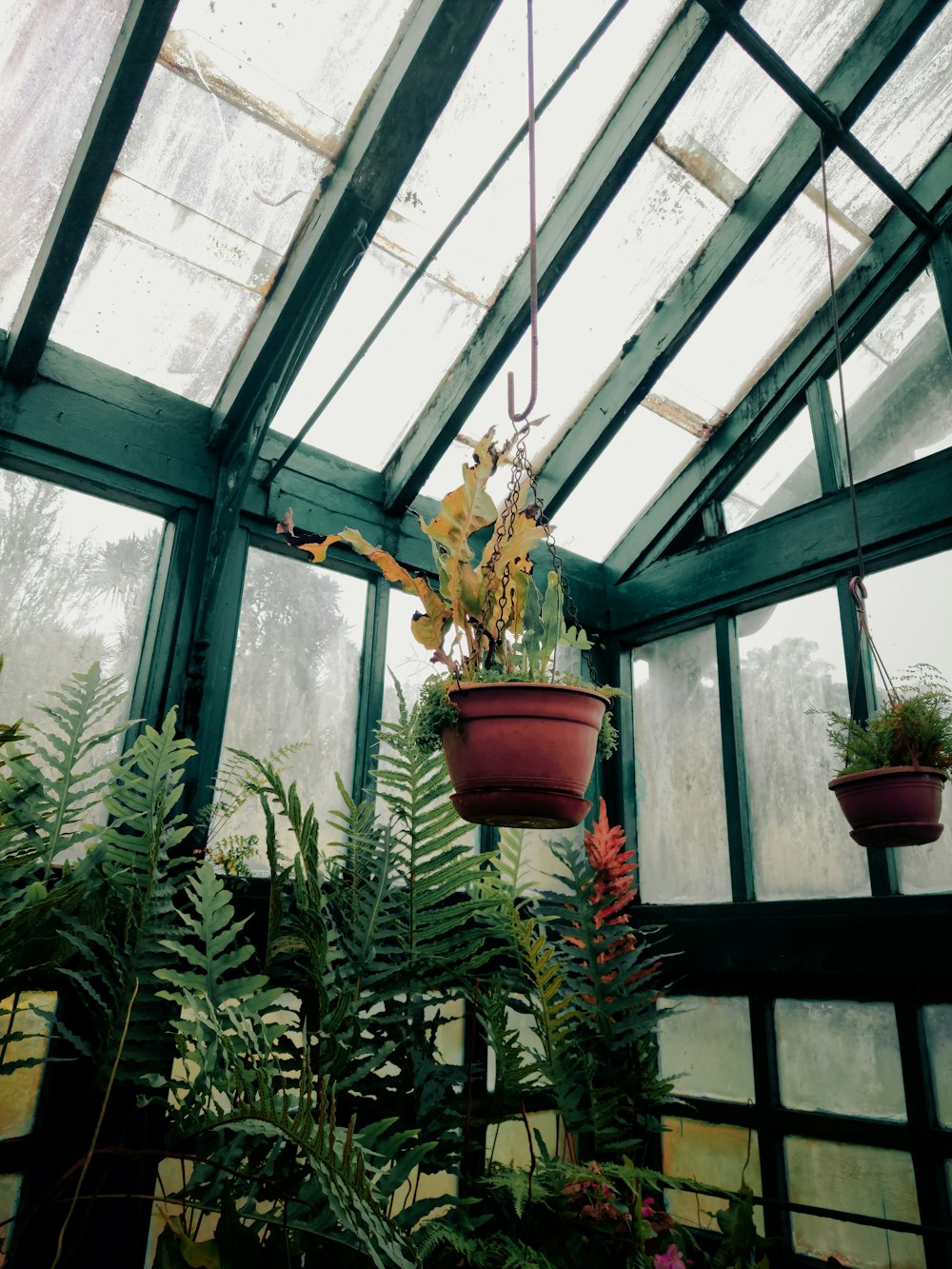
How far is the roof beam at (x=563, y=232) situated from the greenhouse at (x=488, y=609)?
18 mm

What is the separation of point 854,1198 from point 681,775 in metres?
1.70

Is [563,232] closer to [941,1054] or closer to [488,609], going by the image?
[488,609]

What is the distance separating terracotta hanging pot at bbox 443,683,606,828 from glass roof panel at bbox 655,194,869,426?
9.64 ft

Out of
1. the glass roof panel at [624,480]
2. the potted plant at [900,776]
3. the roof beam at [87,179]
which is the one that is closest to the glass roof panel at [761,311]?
the glass roof panel at [624,480]

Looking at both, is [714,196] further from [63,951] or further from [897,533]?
[63,951]

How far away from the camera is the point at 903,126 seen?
383cm

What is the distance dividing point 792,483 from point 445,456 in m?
1.58

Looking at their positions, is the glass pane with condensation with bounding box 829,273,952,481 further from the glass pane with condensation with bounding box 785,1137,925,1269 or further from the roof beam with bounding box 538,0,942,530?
the glass pane with condensation with bounding box 785,1137,925,1269

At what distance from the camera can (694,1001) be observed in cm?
387

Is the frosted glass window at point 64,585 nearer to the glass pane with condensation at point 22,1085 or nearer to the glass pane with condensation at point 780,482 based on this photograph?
the glass pane with condensation at point 22,1085

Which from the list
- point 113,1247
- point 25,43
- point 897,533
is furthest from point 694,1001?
point 25,43

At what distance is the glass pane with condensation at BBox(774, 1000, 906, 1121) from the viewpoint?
3252 mm

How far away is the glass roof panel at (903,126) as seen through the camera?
12.0 ft

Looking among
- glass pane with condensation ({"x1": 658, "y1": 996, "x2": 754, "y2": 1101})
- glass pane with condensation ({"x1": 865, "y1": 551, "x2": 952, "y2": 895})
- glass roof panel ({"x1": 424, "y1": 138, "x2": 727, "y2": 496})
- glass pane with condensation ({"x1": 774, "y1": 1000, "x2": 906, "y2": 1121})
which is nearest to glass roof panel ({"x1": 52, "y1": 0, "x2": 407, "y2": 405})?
glass roof panel ({"x1": 424, "y1": 138, "x2": 727, "y2": 496})
